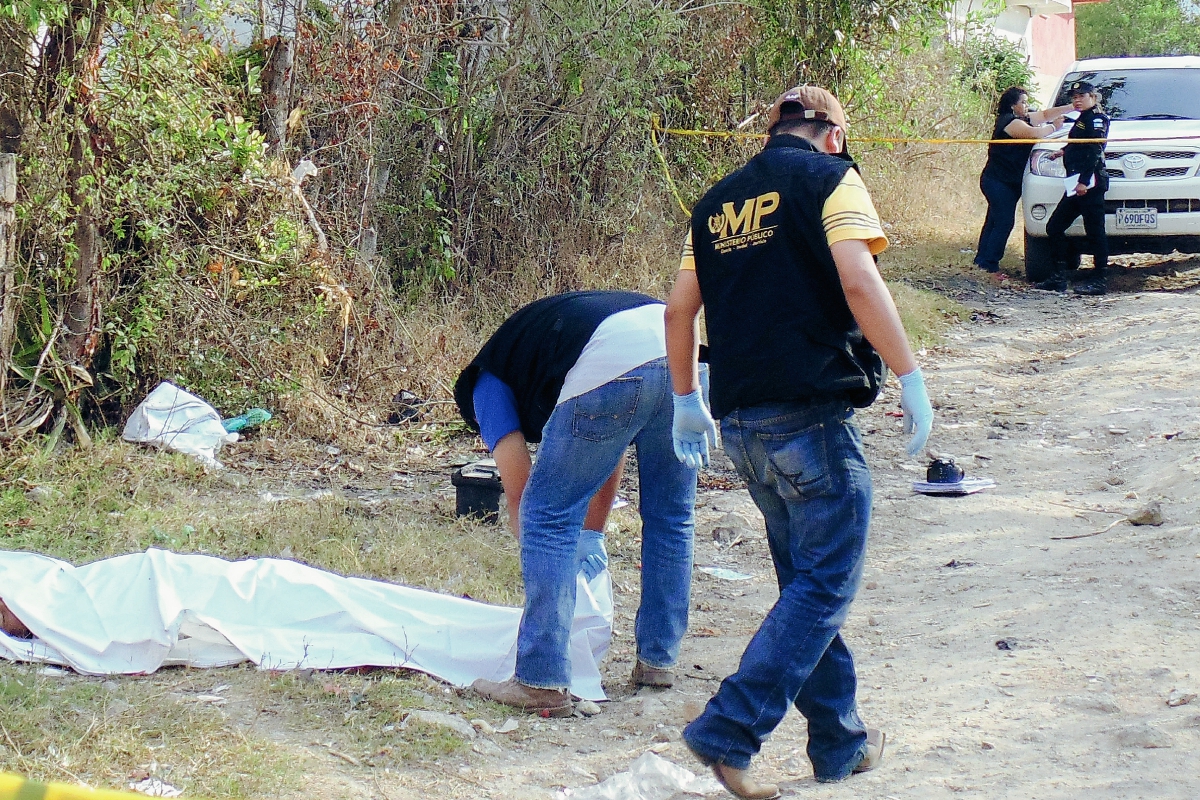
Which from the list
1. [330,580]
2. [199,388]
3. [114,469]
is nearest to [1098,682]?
[330,580]

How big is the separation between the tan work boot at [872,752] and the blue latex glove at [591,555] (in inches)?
40.5

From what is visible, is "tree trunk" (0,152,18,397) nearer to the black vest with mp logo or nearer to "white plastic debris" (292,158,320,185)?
"white plastic debris" (292,158,320,185)

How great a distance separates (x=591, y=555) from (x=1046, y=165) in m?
8.67

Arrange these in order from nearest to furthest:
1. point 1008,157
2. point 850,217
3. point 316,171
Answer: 1. point 850,217
2. point 316,171
3. point 1008,157

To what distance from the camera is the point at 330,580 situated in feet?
13.4

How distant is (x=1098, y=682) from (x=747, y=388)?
65.3 inches

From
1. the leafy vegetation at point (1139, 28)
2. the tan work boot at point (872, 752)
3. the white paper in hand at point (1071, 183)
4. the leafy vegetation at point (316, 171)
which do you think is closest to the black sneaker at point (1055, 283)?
the white paper in hand at point (1071, 183)

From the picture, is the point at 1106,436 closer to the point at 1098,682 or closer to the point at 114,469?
the point at 1098,682

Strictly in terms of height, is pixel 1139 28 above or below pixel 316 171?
above

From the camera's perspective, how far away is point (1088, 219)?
431 inches

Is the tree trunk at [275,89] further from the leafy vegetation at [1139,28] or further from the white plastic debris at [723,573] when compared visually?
the leafy vegetation at [1139,28]

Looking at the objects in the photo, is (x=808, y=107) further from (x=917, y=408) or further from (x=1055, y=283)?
(x=1055, y=283)

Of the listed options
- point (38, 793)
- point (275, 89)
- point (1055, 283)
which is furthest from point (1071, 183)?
point (38, 793)

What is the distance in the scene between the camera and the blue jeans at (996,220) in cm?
1196
